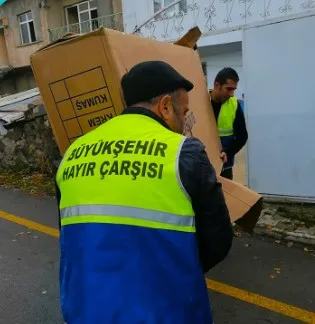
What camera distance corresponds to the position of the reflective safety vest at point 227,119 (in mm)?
3766

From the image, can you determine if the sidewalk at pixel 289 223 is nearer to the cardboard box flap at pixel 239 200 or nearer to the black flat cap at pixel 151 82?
the cardboard box flap at pixel 239 200

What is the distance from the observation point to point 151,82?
1.36 meters

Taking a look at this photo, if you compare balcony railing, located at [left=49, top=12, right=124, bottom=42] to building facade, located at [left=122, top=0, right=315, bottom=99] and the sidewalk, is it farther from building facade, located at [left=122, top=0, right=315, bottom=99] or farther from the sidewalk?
the sidewalk

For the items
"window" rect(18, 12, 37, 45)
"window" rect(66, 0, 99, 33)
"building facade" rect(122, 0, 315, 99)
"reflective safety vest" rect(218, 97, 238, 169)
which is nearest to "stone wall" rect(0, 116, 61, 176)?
"building facade" rect(122, 0, 315, 99)

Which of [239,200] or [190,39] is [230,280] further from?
[190,39]

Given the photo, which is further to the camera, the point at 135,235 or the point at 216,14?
the point at 216,14

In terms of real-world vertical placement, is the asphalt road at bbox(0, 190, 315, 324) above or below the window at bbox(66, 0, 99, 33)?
below

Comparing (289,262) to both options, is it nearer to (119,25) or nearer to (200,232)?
(200,232)

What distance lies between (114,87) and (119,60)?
0.14 meters

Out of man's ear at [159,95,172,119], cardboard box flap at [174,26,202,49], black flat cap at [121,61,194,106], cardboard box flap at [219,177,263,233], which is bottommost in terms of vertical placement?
cardboard box flap at [219,177,263,233]

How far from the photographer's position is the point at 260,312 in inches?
112

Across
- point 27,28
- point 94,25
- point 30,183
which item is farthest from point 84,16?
point 30,183

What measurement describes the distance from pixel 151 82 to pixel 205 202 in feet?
1.45

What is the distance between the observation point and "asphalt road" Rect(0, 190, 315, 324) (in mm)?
2890
